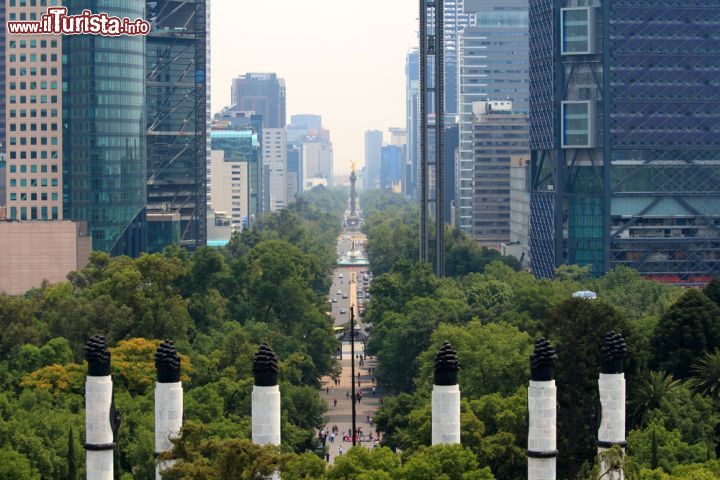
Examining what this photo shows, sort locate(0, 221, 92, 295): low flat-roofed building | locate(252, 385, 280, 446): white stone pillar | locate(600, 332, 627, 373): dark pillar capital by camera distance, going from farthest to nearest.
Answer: locate(0, 221, 92, 295): low flat-roofed building → locate(600, 332, 627, 373): dark pillar capital → locate(252, 385, 280, 446): white stone pillar

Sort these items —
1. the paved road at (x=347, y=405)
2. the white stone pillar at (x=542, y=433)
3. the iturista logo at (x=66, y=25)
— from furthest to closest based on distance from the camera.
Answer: the iturista logo at (x=66, y=25) → the paved road at (x=347, y=405) → the white stone pillar at (x=542, y=433)

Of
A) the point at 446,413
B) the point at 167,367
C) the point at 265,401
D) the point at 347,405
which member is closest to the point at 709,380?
the point at 446,413

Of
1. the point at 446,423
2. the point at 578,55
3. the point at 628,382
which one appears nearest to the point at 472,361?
the point at 628,382

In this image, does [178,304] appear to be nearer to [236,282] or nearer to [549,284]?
[236,282]

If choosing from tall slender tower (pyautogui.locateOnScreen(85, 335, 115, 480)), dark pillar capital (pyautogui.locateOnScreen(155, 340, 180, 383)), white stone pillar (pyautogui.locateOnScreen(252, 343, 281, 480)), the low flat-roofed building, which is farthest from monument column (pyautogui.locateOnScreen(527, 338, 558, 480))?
the low flat-roofed building

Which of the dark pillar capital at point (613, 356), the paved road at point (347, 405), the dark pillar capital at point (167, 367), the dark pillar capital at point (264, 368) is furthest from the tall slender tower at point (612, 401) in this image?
the paved road at point (347, 405)

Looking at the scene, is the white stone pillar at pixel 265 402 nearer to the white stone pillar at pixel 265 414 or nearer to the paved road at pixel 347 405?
the white stone pillar at pixel 265 414

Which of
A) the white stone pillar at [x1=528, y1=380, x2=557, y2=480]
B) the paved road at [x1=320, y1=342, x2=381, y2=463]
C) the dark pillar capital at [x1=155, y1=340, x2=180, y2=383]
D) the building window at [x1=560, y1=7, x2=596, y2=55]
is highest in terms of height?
the building window at [x1=560, y1=7, x2=596, y2=55]

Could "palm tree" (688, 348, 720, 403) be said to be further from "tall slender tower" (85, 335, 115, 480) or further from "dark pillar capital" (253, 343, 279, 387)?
"tall slender tower" (85, 335, 115, 480)
